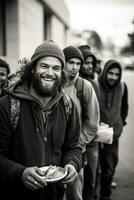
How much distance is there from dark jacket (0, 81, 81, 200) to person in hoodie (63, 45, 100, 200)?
116cm

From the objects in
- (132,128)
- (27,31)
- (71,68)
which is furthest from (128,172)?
(27,31)

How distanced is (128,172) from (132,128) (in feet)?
12.4

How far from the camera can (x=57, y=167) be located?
2.46m

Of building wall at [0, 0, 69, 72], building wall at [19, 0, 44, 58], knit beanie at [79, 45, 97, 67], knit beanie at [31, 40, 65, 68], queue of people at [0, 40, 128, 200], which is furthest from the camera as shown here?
building wall at [19, 0, 44, 58]

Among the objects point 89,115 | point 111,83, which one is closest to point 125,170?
point 111,83

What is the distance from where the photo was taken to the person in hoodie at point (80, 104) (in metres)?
3.80

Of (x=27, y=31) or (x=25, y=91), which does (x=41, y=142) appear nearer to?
(x=25, y=91)

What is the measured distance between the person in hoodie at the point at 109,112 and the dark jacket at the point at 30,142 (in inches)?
91.2

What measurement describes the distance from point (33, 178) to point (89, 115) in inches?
67.7

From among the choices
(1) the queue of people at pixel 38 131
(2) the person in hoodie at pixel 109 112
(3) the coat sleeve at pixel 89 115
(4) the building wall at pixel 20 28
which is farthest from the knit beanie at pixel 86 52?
(4) the building wall at pixel 20 28

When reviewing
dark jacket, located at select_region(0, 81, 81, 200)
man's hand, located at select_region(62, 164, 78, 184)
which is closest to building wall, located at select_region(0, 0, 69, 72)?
dark jacket, located at select_region(0, 81, 81, 200)

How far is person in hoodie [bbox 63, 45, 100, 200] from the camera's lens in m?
3.80

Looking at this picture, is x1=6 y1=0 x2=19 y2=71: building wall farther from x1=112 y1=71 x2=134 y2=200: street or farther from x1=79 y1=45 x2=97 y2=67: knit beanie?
x1=79 y1=45 x2=97 y2=67: knit beanie

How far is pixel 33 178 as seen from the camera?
89.0 inches
